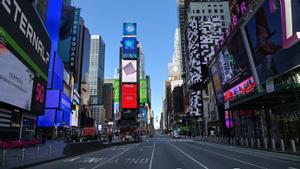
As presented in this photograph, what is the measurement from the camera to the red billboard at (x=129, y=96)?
11769cm

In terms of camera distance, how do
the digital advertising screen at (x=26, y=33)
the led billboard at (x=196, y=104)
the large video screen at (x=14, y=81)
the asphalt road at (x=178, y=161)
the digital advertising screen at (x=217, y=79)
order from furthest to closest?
1. the led billboard at (x=196, y=104)
2. the digital advertising screen at (x=217, y=79)
3. the large video screen at (x=14, y=81)
4. the digital advertising screen at (x=26, y=33)
5. the asphalt road at (x=178, y=161)


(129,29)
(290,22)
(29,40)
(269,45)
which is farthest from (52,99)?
(290,22)

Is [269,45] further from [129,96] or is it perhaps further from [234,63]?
[129,96]

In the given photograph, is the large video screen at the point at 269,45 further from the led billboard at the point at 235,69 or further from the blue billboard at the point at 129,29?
the blue billboard at the point at 129,29

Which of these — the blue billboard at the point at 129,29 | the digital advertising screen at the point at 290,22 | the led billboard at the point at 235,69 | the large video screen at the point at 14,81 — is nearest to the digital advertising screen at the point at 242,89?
the led billboard at the point at 235,69

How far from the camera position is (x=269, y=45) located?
105 ft

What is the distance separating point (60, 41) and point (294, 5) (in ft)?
329

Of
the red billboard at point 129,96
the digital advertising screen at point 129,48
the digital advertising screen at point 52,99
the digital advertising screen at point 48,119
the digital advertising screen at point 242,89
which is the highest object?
the digital advertising screen at point 129,48

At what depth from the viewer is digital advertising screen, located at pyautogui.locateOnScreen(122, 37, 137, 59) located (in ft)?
385

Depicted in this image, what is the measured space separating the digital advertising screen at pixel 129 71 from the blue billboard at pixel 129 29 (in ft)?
45.7

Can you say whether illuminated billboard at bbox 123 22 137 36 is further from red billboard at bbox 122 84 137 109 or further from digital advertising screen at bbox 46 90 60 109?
digital advertising screen at bbox 46 90 60 109

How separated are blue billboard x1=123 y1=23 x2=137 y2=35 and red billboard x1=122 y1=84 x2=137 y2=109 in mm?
24448

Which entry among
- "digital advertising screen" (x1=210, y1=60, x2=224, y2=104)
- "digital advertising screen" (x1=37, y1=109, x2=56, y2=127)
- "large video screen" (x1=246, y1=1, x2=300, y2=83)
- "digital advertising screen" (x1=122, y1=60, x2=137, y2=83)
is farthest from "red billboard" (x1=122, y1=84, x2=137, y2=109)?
"large video screen" (x1=246, y1=1, x2=300, y2=83)

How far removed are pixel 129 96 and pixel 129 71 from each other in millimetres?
11697
